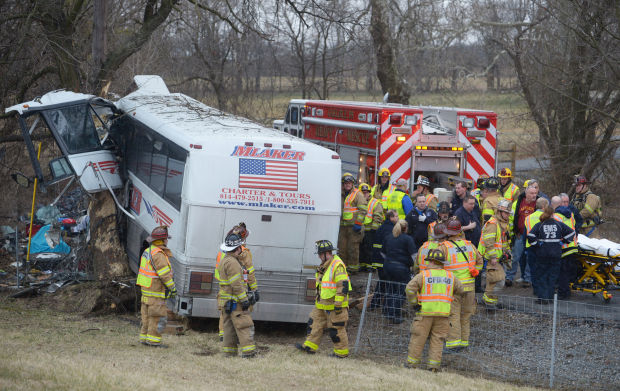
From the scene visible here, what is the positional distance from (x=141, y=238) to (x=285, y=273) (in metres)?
3.70

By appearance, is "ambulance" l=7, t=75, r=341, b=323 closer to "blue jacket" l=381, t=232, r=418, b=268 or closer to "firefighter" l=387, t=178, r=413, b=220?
"blue jacket" l=381, t=232, r=418, b=268

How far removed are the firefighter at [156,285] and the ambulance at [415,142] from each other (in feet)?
22.1

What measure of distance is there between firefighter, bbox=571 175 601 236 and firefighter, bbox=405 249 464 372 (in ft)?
17.4

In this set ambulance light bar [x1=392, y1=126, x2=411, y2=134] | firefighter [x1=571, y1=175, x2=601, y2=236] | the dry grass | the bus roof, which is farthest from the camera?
ambulance light bar [x1=392, y1=126, x2=411, y2=134]

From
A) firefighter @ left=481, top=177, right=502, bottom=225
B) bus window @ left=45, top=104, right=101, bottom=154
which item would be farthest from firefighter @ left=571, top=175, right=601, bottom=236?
bus window @ left=45, top=104, right=101, bottom=154

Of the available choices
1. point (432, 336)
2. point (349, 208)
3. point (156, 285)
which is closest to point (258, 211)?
point (156, 285)

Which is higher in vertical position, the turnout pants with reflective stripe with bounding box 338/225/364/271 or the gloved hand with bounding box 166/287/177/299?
the turnout pants with reflective stripe with bounding box 338/225/364/271

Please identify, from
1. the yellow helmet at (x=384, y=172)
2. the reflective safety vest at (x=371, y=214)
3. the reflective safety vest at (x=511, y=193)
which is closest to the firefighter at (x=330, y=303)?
the reflective safety vest at (x=371, y=214)

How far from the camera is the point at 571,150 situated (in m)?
22.1

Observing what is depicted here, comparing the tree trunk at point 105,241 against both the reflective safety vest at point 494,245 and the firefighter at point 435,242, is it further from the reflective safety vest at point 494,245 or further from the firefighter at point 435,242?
the reflective safety vest at point 494,245

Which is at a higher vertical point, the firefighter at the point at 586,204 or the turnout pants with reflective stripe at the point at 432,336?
the firefighter at the point at 586,204

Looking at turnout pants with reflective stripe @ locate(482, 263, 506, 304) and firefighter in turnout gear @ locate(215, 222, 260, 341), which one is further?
turnout pants with reflective stripe @ locate(482, 263, 506, 304)

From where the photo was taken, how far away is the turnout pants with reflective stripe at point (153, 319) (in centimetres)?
1020

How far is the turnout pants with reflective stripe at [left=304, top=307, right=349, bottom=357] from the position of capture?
10016 mm
